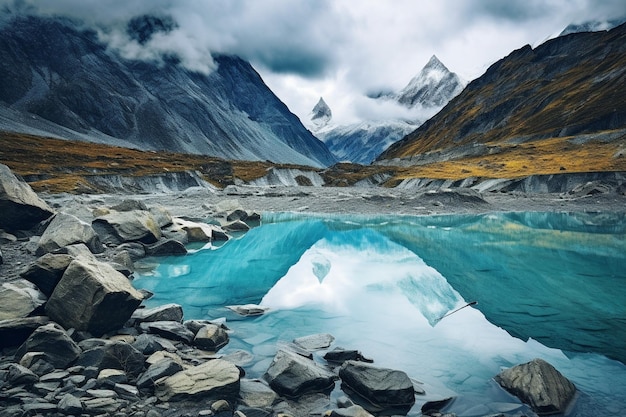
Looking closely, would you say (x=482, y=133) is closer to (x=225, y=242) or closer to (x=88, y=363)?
(x=225, y=242)

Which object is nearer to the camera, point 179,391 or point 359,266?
point 179,391

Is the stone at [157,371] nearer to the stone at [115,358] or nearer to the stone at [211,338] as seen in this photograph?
the stone at [115,358]

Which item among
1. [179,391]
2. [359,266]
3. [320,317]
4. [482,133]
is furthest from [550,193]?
A: [482,133]

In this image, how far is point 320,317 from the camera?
15680 mm

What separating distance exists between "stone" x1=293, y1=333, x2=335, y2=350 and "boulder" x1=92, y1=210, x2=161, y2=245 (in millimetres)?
18216

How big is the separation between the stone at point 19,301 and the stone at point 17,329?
323 millimetres

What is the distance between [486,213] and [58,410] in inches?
2295

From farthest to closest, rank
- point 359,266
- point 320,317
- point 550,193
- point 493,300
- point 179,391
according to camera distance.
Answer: point 550,193 → point 359,266 → point 493,300 → point 320,317 → point 179,391

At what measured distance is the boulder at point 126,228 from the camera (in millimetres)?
26078

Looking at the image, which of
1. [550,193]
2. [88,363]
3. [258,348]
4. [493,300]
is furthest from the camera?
[550,193]

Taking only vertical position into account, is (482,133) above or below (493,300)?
above

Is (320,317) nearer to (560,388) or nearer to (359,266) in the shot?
(560,388)

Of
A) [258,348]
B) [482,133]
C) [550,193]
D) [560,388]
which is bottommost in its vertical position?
[258,348]

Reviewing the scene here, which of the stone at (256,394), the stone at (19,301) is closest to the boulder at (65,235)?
the stone at (19,301)
